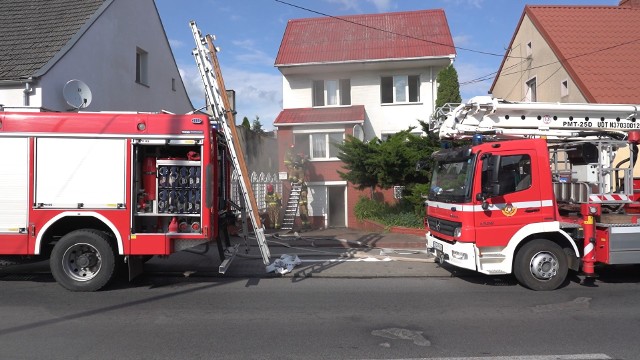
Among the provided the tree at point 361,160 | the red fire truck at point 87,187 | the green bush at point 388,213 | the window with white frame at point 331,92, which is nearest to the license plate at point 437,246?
the red fire truck at point 87,187

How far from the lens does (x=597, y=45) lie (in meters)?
18.3

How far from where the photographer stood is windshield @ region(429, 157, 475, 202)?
762 centimetres

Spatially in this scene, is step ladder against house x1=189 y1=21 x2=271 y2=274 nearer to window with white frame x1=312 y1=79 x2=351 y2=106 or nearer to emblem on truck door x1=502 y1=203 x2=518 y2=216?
emblem on truck door x1=502 y1=203 x2=518 y2=216

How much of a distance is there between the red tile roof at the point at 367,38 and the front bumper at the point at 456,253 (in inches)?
510

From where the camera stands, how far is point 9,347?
496 cm

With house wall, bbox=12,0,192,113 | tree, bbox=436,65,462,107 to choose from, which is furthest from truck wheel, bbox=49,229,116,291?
tree, bbox=436,65,462,107

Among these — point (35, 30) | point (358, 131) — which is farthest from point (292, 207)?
point (35, 30)

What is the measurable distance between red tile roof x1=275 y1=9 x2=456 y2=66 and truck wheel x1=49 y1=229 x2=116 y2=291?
1443 centimetres

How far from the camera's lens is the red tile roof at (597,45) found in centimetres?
1642

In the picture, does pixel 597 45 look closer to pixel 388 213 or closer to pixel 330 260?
pixel 388 213

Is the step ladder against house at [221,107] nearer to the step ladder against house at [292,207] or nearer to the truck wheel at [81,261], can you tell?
the truck wheel at [81,261]

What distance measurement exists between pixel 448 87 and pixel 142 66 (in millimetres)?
11436

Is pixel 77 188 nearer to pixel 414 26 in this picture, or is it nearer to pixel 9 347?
pixel 9 347

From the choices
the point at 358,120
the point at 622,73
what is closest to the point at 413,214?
the point at 358,120
